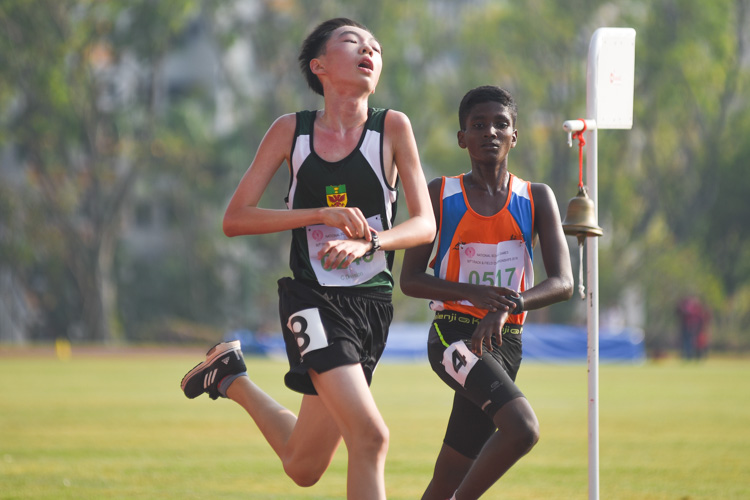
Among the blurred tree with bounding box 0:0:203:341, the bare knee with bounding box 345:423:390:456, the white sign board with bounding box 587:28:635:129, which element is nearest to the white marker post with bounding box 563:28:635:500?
the white sign board with bounding box 587:28:635:129

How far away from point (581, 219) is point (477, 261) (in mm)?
678

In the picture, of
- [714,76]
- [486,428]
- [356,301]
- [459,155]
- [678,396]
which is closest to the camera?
[356,301]

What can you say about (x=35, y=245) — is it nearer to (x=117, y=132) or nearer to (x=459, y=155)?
(x=117, y=132)

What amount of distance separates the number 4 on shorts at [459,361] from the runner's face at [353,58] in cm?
133

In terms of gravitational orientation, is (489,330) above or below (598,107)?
below

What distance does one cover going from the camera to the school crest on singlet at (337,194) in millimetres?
5539

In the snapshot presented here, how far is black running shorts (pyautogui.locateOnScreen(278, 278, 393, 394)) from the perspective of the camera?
5.38 meters

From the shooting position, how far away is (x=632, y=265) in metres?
53.2

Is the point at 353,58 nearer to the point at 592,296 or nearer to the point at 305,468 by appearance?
the point at 592,296

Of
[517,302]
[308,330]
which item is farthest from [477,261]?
[308,330]

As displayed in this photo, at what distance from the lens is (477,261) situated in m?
6.09


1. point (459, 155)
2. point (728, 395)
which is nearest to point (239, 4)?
point (459, 155)

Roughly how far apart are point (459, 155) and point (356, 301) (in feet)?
169

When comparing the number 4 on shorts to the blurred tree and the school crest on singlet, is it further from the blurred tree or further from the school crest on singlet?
the blurred tree
